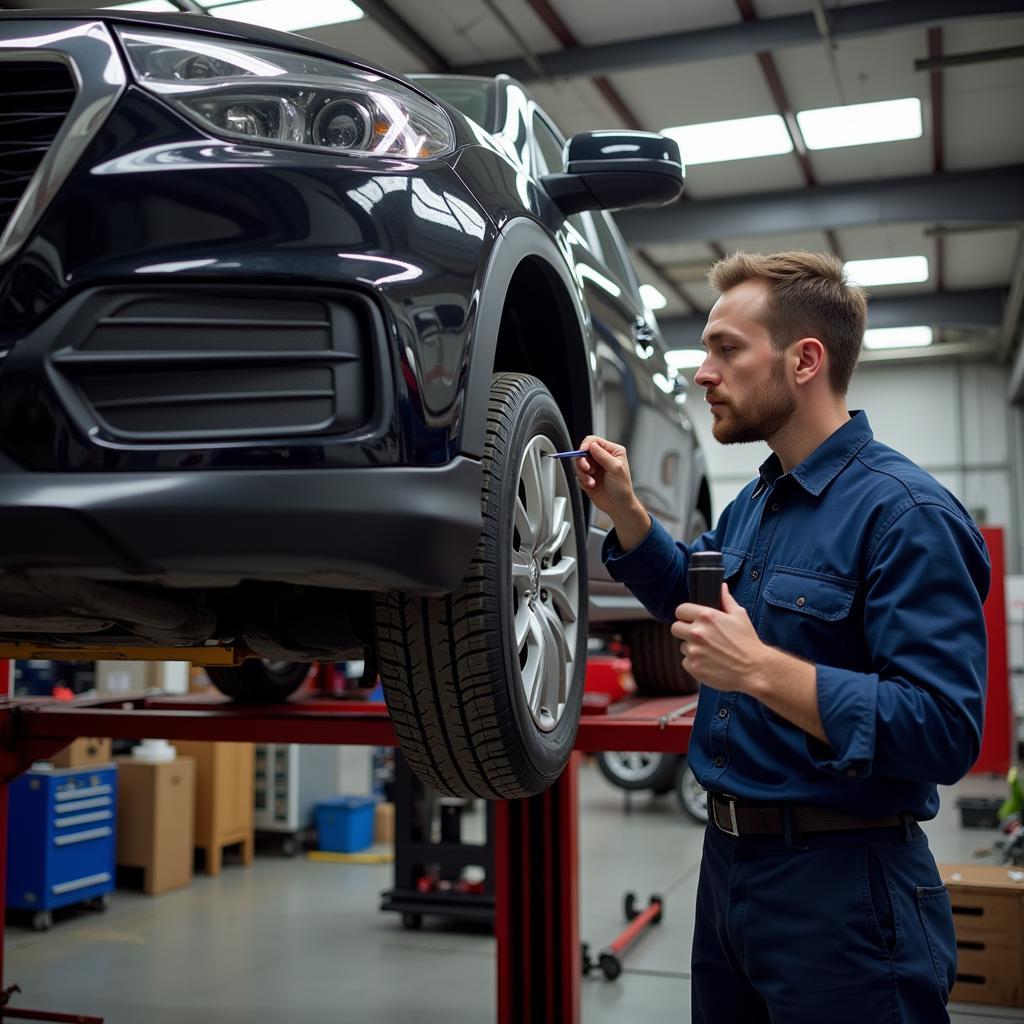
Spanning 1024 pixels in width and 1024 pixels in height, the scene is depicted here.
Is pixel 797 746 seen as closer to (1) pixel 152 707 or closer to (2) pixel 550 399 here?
(2) pixel 550 399

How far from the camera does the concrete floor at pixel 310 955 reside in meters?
4.20

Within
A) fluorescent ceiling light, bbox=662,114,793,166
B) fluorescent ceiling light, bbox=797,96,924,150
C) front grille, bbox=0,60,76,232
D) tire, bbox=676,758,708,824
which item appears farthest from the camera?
fluorescent ceiling light, bbox=662,114,793,166

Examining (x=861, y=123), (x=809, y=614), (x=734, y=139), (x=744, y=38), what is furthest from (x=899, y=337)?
(x=809, y=614)

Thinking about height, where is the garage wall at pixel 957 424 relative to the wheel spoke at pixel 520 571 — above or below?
above

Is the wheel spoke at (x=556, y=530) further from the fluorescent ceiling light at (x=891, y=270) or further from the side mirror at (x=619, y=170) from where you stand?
the fluorescent ceiling light at (x=891, y=270)

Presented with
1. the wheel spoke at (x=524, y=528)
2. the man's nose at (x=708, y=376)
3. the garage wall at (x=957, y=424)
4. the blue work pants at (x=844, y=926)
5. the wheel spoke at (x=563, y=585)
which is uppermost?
the garage wall at (x=957, y=424)

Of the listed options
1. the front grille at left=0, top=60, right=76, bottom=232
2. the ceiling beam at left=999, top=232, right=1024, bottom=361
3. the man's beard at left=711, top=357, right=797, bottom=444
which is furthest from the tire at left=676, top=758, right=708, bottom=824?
the front grille at left=0, top=60, right=76, bottom=232

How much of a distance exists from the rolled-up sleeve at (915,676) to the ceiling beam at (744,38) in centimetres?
635

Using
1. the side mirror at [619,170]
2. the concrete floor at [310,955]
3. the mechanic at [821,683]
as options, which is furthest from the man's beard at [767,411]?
the concrete floor at [310,955]

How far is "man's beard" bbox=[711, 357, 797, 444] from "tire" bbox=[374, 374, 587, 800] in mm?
347

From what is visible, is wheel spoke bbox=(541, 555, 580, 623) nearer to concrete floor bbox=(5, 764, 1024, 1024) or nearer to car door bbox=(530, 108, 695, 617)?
car door bbox=(530, 108, 695, 617)

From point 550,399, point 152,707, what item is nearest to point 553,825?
point 152,707

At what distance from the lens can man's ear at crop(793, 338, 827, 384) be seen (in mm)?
1531

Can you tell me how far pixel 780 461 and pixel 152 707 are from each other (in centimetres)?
229
